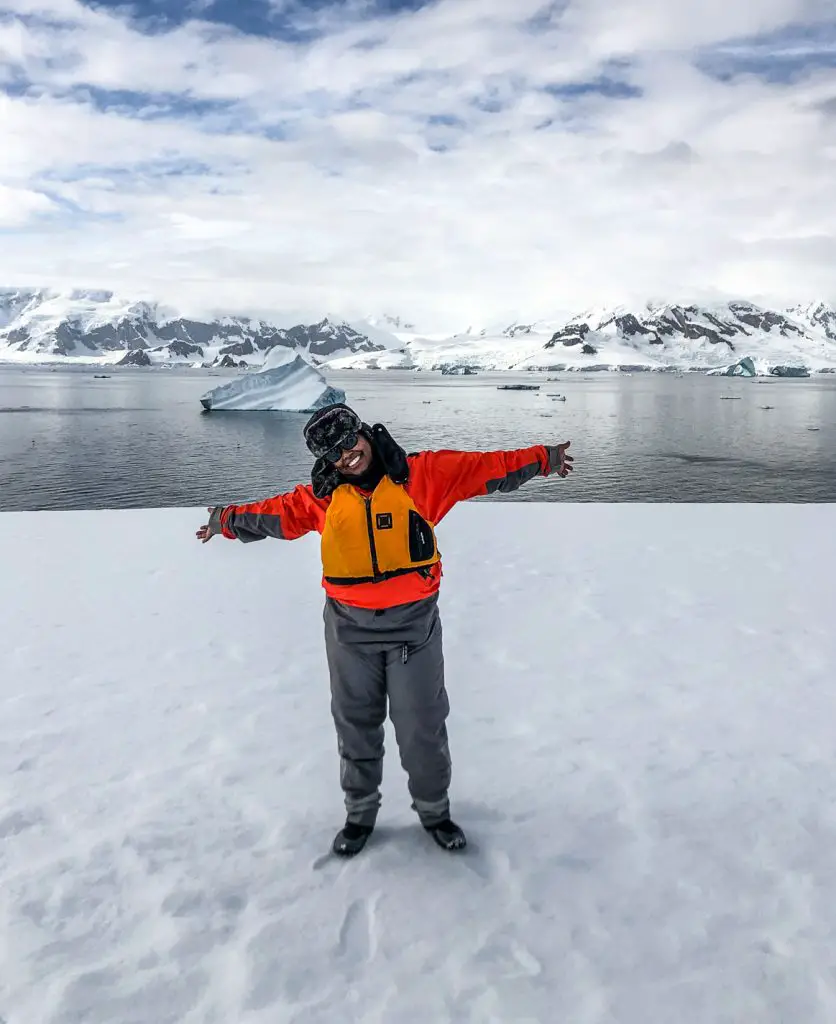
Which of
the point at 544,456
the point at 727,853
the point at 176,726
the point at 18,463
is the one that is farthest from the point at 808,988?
the point at 18,463

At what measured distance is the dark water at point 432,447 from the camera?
27391 millimetres

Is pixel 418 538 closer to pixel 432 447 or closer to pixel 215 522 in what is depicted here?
pixel 215 522

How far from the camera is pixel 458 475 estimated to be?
3.43 meters

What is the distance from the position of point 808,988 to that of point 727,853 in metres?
0.81

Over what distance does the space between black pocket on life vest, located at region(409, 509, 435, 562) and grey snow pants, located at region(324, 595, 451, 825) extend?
0.74 ft

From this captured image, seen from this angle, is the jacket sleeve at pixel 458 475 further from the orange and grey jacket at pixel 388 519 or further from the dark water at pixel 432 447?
the dark water at pixel 432 447

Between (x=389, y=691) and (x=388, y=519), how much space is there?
0.82m

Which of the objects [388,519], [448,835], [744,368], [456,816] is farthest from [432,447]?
[744,368]

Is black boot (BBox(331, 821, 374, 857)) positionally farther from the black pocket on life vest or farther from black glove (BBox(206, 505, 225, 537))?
black glove (BBox(206, 505, 225, 537))

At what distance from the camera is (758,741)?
466 centimetres

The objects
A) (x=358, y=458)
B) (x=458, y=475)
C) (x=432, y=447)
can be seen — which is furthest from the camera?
(x=432, y=447)

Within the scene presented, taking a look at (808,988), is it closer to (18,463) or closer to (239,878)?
(239,878)

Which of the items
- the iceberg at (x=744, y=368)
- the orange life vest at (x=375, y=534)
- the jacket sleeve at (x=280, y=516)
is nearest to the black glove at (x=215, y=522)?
the jacket sleeve at (x=280, y=516)

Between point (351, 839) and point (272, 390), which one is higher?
point (272, 390)
